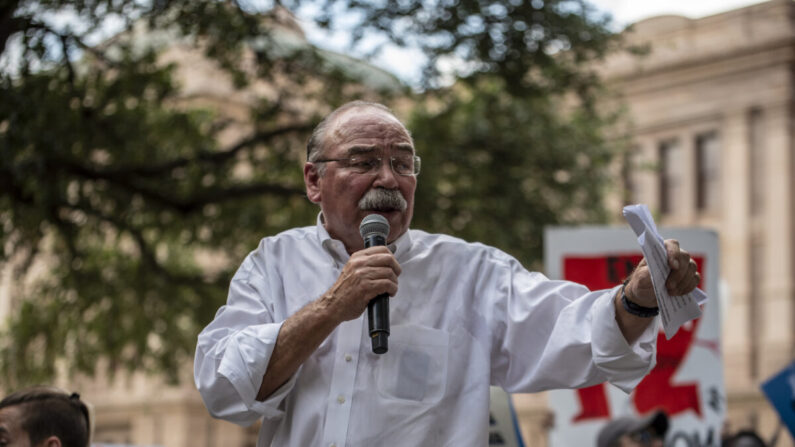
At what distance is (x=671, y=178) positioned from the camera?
1302 inches

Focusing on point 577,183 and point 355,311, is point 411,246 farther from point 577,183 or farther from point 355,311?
point 577,183

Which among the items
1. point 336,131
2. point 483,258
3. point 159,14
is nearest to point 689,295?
point 483,258

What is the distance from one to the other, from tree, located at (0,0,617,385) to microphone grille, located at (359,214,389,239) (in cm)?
603

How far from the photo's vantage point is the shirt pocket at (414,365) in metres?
3.03

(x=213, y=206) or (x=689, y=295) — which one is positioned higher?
(x=213, y=206)

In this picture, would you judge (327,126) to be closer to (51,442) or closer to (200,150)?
(51,442)

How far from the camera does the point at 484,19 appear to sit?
35.2 feet

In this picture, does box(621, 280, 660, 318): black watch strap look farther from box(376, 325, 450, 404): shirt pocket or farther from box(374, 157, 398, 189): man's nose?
box(374, 157, 398, 189): man's nose

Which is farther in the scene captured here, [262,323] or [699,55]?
[699,55]

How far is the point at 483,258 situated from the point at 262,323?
2.16 feet

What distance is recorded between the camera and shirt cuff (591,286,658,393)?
9.39 ft

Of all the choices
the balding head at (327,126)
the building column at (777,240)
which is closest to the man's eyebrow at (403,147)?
the balding head at (327,126)

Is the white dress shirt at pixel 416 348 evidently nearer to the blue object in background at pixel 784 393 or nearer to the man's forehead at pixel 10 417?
the man's forehead at pixel 10 417

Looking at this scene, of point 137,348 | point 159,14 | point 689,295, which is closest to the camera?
point 689,295
